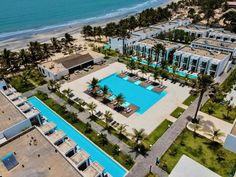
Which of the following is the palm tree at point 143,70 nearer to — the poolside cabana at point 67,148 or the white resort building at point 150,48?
the white resort building at point 150,48

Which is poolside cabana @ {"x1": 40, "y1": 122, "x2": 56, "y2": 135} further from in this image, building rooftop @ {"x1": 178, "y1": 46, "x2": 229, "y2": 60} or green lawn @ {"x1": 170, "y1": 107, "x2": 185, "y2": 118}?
building rooftop @ {"x1": 178, "y1": 46, "x2": 229, "y2": 60}

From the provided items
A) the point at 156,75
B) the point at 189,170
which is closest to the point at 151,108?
the point at 156,75

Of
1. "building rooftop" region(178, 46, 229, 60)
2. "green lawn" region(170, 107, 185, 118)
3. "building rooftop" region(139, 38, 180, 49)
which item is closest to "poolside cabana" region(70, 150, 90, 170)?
"green lawn" region(170, 107, 185, 118)

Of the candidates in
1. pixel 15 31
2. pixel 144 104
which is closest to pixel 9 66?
pixel 144 104

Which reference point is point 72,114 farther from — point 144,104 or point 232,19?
point 232,19

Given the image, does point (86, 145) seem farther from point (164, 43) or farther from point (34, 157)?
point (164, 43)

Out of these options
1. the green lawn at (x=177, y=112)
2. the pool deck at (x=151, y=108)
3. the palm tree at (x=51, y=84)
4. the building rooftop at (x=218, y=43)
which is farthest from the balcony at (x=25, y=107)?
the building rooftop at (x=218, y=43)

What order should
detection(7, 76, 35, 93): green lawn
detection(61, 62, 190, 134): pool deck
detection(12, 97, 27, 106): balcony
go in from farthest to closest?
detection(7, 76, 35, 93): green lawn, detection(61, 62, 190, 134): pool deck, detection(12, 97, 27, 106): balcony
